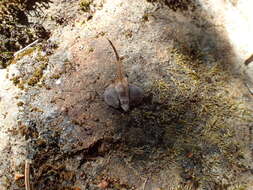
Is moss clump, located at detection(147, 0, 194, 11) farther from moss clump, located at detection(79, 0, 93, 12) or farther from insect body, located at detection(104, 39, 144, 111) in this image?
insect body, located at detection(104, 39, 144, 111)

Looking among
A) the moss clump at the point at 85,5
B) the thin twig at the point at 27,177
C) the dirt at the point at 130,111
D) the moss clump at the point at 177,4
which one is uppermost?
the moss clump at the point at 177,4

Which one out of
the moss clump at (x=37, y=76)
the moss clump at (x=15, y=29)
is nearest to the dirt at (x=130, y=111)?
the moss clump at (x=37, y=76)

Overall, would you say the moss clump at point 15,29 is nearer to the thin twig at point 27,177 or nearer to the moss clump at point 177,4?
the thin twig at point 27,177

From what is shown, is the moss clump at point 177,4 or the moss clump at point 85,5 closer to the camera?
the moss clump at point 85,5

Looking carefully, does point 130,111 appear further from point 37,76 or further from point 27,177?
point 27,177

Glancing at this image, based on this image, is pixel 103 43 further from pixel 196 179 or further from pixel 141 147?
pixel 196 179

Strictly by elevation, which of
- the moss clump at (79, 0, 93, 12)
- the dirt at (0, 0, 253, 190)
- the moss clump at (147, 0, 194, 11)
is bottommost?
the dirt at (0, 0, 253, 190)

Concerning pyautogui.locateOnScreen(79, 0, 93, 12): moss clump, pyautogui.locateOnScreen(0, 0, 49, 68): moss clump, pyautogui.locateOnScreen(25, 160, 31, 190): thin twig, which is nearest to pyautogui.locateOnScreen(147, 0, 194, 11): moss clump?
A: pyautogui.locateOnScreen(79, 0, 93, 12): moss clump

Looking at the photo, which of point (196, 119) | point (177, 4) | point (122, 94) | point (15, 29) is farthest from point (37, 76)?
point (177, 4)

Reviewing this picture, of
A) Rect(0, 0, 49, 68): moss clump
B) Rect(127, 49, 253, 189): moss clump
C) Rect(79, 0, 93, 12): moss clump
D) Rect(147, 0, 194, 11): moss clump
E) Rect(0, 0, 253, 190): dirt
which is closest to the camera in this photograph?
Rect(0, 0, 253, 190): dirt
